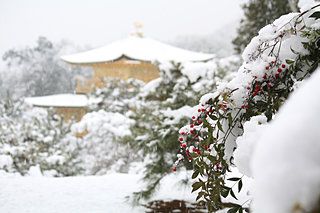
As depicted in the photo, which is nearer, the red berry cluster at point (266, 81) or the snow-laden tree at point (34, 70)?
the red berry cluster at point (266, 81)

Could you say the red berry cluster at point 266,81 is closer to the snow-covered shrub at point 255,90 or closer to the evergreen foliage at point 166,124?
the snow-covered shrub at point 255,90

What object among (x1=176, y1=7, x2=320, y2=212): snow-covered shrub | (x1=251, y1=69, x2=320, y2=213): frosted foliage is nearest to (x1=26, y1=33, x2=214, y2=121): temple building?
(x1=176, y1=7, x2=320, y2=212): snow-covered shrub

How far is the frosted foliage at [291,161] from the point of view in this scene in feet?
1.05

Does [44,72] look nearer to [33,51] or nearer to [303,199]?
[33,51]

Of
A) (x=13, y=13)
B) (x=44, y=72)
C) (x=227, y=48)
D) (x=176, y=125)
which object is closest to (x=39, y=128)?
(x=176, y=125)

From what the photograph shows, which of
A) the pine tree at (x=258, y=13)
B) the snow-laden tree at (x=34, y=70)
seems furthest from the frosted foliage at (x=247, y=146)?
the snow-laden tree at (x=34, y=70)

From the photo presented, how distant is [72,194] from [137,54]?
21.2 feet

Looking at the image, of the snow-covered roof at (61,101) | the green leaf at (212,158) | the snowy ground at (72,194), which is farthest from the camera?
the snow-covered roof at (61,101)

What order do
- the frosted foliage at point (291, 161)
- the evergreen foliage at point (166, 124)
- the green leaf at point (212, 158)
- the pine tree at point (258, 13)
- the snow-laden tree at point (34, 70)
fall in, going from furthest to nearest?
the snow-laden tree at point (34, 70)
the pine tree at point (258, 13)
the evergreen foliage at point (166, 124)
the green leaf at point (212, 158)
the frosted foliage at point (291, 161)

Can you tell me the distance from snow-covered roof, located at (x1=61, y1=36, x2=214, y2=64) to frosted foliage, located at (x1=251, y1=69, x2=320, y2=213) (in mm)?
8040

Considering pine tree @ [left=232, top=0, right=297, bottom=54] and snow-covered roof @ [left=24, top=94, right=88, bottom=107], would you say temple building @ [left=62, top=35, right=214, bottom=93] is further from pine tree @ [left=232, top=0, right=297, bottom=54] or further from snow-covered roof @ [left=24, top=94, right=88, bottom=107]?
pine tree @ [left=232, top=0, right=297, bottom=54]

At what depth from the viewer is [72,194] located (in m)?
3.06

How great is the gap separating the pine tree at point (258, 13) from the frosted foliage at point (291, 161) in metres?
7.00

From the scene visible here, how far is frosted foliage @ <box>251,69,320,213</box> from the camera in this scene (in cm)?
32
